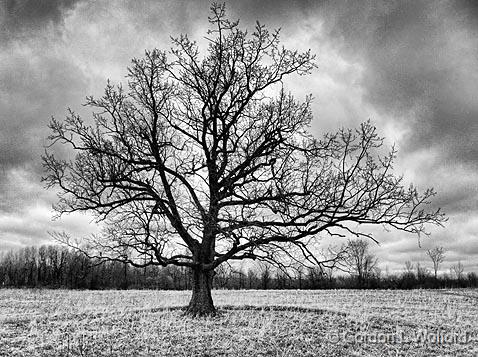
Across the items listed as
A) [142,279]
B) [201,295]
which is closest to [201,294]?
[201,295]

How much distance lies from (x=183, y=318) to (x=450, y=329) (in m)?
10.8

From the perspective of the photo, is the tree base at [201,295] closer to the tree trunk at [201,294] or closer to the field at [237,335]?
the tree trunk at [201,294]

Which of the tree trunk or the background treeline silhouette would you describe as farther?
the background treeline silhouette

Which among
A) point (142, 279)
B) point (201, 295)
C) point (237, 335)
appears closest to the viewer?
point (237, 335)

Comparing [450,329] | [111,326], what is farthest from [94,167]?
[450,329]

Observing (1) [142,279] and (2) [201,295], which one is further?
(1) [142,279]

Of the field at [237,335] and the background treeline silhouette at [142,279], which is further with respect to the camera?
the background treeline silhouette at [142,279]

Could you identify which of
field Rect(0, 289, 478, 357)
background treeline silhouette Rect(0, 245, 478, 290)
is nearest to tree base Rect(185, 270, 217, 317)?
field Rect(0, 289, 478, 357)

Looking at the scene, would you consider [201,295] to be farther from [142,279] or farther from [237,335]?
[142,279]

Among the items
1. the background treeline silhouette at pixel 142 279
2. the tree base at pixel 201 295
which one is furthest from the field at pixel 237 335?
the background treeline silhouette at pixel 142 279

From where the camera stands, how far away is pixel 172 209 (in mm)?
15516

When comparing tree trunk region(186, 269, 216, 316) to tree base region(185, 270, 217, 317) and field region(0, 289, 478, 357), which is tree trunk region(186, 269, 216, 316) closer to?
tree base region(185, 270, 217, 317)

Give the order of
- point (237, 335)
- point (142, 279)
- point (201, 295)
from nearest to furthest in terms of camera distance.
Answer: point (237, 335) → point (201, 295) → point (142, 279)

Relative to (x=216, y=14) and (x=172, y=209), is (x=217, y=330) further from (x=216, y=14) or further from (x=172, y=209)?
(x=216, y=14)
